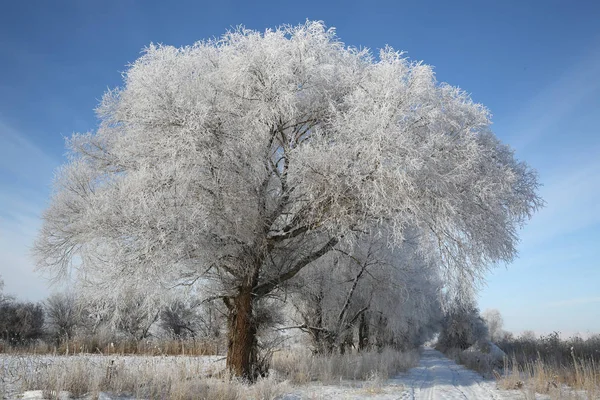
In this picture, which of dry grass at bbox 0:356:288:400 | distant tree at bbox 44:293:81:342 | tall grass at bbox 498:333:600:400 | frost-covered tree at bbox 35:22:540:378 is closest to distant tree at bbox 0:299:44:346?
distant tree at bbox 44:293:81:342

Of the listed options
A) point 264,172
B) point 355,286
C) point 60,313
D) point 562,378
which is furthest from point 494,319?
point 264,172

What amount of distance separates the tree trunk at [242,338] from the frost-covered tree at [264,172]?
0.04 m

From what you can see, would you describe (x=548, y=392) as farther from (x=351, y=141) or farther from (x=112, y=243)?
(x=112, y=243)

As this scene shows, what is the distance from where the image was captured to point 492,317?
131125mm

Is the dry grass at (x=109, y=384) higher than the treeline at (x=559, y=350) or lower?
higher

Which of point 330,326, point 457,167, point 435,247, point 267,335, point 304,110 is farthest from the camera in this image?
point 330,326

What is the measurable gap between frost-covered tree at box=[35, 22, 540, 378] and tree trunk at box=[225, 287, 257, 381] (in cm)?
4

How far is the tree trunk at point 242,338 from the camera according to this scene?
11406mm

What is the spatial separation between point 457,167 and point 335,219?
306 cm

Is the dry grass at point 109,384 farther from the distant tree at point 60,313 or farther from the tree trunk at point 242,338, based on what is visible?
the distant tree at point 60,313

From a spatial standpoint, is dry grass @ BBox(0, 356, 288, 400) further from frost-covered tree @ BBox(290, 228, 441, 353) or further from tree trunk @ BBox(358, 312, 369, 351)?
tree trunk @ BBox(358, 312, 369, 351)

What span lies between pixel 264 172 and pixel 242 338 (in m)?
4.51

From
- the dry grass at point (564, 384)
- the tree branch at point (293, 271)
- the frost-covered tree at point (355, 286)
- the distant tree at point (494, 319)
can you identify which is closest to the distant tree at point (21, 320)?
the frost-covered tree at point (355, 286)

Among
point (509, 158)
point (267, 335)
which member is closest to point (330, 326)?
point (267, 335)
